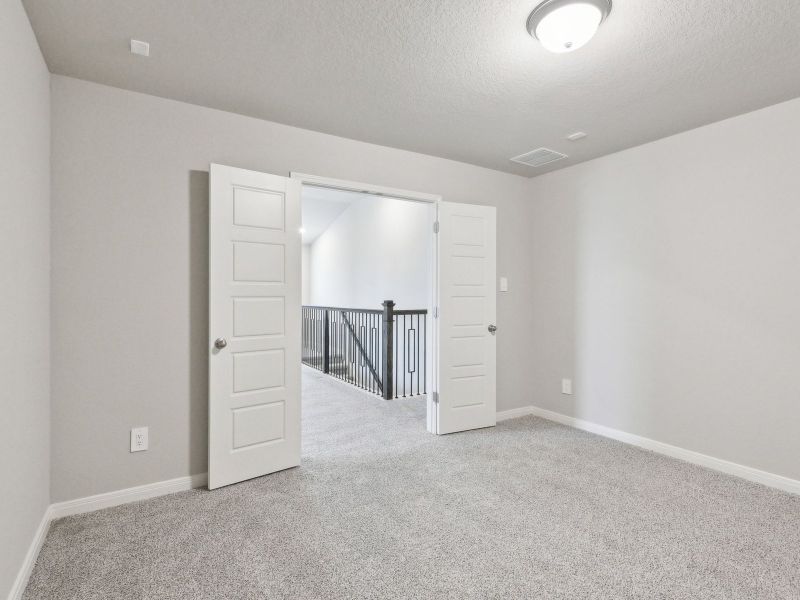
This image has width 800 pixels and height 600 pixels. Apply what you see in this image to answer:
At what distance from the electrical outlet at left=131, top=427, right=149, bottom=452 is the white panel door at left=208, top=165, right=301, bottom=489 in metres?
0.35

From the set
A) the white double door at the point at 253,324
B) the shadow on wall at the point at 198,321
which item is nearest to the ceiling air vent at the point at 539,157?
the white double door at the point at 253,324

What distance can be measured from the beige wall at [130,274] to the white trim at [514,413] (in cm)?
256

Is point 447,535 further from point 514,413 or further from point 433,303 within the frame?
point 514,413

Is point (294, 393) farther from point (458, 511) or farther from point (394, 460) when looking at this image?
point (458, 511)

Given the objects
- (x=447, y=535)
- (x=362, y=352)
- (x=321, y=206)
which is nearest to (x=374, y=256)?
(x=321, y=206)

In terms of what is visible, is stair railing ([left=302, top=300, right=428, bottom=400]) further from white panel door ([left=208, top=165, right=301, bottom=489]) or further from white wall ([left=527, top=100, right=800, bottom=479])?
white panel door ([left=208, top=165, right=301, bottom=489])

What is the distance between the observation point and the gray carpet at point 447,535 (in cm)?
169

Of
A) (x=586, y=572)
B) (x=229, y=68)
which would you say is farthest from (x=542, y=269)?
(x=229, y=68)

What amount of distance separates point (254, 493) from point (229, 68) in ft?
7.70

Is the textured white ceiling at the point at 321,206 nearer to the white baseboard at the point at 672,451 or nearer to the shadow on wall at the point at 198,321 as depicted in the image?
the shadow on wall at the point at 198,321

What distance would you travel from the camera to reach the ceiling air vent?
3428 mm

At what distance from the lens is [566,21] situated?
1695 mm

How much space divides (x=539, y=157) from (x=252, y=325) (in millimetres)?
2650

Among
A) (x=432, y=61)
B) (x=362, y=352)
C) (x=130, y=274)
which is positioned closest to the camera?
(x=432, y=61)
